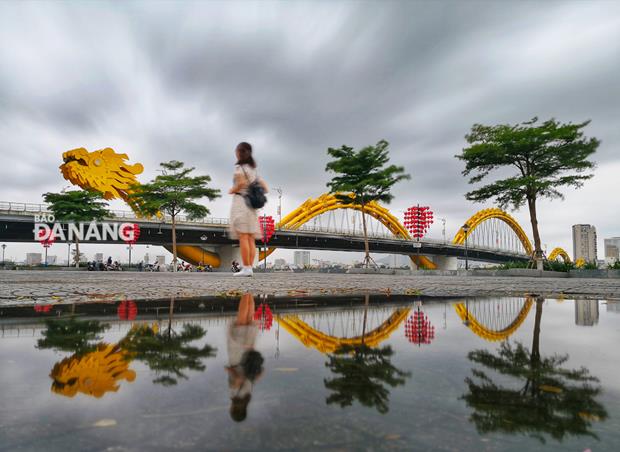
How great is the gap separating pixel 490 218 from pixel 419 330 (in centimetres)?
11152

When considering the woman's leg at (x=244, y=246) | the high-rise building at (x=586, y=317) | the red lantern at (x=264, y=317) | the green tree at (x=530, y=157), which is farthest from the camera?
the green tree at (x=530, y=157)

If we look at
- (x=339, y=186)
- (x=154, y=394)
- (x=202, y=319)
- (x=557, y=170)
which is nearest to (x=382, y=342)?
(x=154, y=394)

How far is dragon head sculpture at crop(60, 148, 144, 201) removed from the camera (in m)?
51.7

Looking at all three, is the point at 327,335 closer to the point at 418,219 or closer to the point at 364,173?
the point at 364,173

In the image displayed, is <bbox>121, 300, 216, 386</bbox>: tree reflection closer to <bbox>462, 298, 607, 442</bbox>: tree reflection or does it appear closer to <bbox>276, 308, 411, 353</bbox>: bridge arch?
<bbox>276, 308, 411, 353</bbox>: bridge arch

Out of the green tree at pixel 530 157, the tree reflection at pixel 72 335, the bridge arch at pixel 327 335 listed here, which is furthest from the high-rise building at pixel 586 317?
the green tree at pixel 530 157

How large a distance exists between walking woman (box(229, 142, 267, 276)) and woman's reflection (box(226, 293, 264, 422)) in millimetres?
3465

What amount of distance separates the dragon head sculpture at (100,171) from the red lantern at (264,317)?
171ft

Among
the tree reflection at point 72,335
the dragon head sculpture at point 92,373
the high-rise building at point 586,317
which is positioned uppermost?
the dragon head sculpture at point 92,373

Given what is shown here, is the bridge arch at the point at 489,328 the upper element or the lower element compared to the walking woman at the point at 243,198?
lower

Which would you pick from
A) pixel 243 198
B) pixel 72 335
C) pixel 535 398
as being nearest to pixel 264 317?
pixel 72 335

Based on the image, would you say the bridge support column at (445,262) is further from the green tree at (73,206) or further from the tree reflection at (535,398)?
the tree reflection at (535,398)

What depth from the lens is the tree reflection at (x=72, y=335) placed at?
1.87 metres

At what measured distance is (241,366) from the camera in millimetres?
1501
